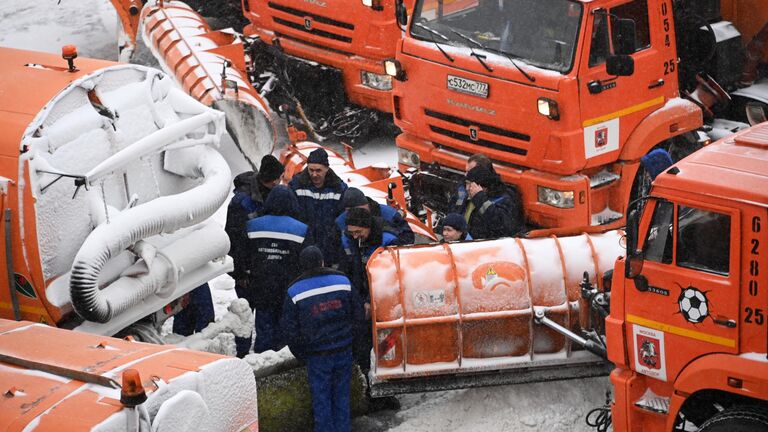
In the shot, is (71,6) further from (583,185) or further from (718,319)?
(718,319)

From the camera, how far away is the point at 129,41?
1372 cm

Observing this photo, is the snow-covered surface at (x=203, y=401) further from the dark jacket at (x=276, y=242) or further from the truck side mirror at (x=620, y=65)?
the truck side mirror at (x=620, y=65)

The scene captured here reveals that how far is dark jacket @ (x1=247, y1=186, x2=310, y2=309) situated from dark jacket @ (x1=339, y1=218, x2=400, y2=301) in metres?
0.31

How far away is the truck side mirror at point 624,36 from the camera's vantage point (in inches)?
342

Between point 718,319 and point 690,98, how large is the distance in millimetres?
4725

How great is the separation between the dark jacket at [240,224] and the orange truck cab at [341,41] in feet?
11.5

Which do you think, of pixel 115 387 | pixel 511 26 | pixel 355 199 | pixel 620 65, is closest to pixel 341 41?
pixel 511 26

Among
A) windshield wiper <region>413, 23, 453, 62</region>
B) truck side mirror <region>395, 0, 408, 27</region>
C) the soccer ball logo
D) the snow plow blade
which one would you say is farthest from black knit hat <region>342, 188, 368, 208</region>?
the soccer ball logo

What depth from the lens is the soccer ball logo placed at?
606 centimetres

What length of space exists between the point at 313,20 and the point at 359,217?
481 centimetres

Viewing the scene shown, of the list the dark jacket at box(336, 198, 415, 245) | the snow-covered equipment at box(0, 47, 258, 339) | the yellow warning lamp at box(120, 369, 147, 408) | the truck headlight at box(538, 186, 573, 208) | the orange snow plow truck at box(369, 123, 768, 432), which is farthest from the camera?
the truck headlight at box(538, 186, 573, 208)

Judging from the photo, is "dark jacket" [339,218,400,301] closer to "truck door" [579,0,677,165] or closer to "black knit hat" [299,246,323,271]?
"black knit hat" [299,246,323,271]

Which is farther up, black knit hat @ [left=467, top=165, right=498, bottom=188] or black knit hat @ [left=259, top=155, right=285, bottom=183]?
black knit hat @ [left=259, top=155, right=285, bottom=183]

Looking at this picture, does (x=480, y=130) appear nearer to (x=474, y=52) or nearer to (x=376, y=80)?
(x=474, y=52)
